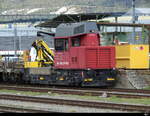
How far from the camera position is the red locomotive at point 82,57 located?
1966 centimetres

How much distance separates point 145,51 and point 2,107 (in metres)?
13.1

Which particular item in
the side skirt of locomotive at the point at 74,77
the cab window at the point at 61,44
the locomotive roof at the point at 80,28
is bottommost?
the side skirt of locomotive at the point at 74,77

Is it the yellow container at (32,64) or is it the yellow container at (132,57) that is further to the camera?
the yellow container at (32,64)

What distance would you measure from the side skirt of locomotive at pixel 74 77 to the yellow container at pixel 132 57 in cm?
245

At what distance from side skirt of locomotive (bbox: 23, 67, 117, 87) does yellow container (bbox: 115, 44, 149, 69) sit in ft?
8.05

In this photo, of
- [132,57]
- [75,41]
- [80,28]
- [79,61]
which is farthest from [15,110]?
[132,57]

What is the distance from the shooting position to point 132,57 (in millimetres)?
22906

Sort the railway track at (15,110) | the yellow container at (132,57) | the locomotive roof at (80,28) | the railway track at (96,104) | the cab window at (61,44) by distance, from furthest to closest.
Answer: the yellow container at (132,57) < the cab window at (61,44) < the locomotive roof at (80,28) < the railway track at (96,104) < the railway track at (15,110)

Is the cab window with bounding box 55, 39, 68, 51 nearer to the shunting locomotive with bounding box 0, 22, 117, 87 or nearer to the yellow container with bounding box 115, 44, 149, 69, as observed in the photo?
the shunting locomotive with bounding box 0, 22, 117, 87

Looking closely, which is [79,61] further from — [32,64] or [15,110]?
[15,110]

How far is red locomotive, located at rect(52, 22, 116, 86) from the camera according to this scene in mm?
19656

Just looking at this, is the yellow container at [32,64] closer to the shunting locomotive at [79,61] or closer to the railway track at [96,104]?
the shunting locomotive at [79,61]

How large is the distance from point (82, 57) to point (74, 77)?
1371 mm

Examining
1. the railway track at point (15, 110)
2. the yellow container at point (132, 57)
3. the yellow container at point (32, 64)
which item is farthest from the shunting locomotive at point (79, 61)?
the railway track at point (15, 110)
